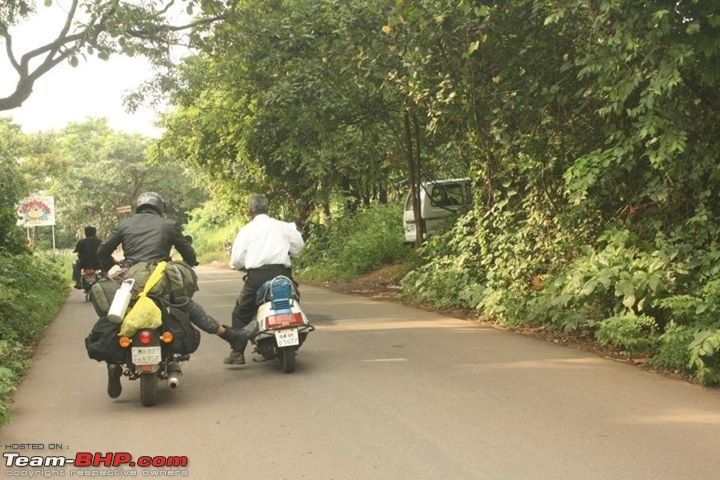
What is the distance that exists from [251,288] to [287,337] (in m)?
0.76

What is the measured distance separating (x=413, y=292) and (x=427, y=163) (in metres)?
5.63

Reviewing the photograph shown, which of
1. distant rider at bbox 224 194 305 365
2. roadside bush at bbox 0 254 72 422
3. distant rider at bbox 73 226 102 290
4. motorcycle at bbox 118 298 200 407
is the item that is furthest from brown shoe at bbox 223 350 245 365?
distant rider at bbox 73 226 102 290

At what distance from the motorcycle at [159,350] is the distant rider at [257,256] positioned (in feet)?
4.21

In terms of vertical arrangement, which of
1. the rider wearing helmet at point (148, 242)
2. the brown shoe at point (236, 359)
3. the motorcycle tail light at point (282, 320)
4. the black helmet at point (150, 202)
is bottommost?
the brown shoe at point (236, 359)

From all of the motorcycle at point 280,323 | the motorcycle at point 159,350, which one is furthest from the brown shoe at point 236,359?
the motorcycle at point 159,350

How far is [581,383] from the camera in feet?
22.9

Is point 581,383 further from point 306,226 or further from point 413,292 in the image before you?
point 306,226

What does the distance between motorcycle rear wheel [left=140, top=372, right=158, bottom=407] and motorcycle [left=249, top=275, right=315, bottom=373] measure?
57.7 inches

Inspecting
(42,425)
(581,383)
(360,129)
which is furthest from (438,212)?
(42,425)

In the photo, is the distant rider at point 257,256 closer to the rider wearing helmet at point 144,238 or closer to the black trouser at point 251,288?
the black trouser at point 251,288

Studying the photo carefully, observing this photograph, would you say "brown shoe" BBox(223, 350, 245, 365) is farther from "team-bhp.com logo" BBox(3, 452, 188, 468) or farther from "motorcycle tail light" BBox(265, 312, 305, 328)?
"team-bhp.com logo" BBox(3, 452, 188, 468)

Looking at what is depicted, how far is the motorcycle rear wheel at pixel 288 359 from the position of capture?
7.62 metres

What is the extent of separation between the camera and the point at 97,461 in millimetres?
5031

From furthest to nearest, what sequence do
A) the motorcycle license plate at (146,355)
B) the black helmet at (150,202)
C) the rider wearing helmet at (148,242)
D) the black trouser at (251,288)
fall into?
the black trouser at (251,288), the black helmet at (150,202), the rider wearing helmet at (148,242), the motorcycle license plate at (146,355)
